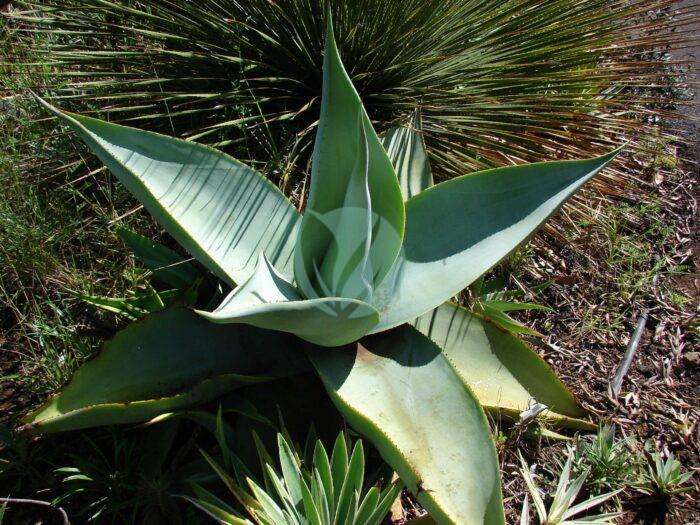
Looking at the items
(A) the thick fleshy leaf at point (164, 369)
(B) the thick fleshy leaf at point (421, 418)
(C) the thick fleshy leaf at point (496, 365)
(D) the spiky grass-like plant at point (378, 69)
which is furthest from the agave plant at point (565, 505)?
(D) the spiky grass-like plant at point (378, 69)

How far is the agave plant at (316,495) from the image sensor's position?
1118 millimetres

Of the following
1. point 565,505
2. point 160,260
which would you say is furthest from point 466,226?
point 160,260

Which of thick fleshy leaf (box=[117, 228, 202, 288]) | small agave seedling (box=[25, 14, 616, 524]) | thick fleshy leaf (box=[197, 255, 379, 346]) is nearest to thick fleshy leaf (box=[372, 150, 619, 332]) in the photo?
small agave seedling (box=[25, 14, 616, 524])

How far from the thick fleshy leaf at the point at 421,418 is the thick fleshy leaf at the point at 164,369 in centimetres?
13

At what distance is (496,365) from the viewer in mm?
1486

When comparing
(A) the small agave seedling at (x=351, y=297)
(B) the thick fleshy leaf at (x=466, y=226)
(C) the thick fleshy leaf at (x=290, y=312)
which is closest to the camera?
(C) the thick fleshy leaf at (x=290, y=312)

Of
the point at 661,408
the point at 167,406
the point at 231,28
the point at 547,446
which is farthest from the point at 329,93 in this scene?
the point at 661,408

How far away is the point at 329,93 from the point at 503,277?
102cm

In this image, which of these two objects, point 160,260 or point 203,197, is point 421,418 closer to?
point 203,197

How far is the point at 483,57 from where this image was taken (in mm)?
2084

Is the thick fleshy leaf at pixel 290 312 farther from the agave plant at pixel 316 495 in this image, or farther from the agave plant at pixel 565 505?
the agave plant at pixel 565 505

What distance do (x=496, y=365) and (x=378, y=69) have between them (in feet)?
3.74

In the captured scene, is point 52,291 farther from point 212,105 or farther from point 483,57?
point 483,57

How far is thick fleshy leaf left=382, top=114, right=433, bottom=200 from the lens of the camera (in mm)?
1676
